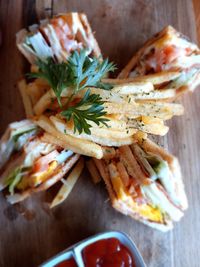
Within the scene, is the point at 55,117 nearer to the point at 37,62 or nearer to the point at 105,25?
the point at 37,62

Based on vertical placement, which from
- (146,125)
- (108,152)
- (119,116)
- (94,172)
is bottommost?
(94,172)

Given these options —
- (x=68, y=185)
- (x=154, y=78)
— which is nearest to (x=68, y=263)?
(x=68, y=185)

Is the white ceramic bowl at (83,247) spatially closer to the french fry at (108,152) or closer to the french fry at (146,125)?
the french fry at (108,152)

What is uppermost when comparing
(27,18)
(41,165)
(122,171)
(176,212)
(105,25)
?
(27,18)

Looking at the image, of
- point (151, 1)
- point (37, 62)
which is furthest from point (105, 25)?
point (37, 62)

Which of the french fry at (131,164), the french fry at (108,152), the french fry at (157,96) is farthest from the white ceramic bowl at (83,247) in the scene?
the french fry at (157,96)

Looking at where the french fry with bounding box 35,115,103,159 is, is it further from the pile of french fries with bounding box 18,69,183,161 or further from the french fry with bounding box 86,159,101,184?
the french fry with bounding box 86,159,101,184

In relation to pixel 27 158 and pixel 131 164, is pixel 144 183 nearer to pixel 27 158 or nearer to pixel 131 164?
pixel 131 164
